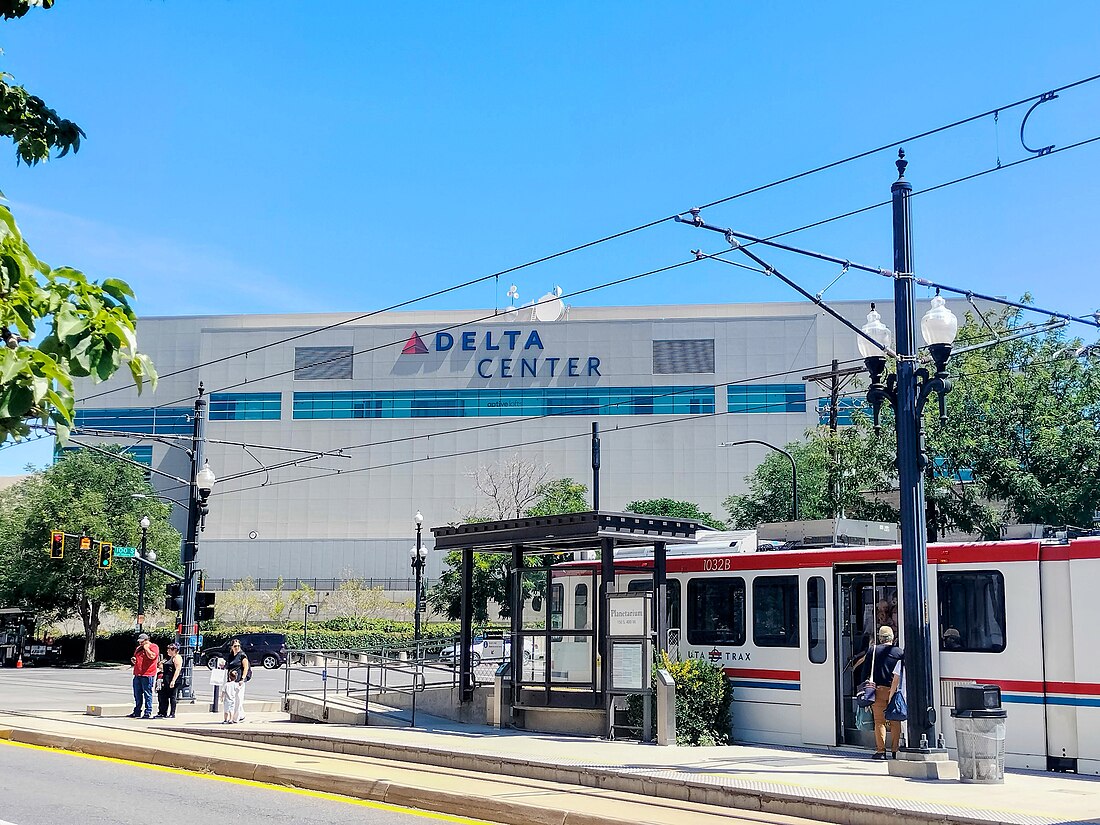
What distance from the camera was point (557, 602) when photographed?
2100 cm

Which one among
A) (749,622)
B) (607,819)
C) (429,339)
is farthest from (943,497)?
(429,339)

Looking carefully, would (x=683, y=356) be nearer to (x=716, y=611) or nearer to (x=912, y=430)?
(x=716, y=611)

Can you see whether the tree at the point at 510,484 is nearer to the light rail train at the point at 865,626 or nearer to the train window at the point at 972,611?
the light rail train at the point at 865,626

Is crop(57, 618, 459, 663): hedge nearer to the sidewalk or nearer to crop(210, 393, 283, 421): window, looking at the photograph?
crop(210, 393, 283, 421): window

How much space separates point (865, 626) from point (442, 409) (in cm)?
5967

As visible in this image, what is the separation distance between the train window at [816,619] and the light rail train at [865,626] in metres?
0.02

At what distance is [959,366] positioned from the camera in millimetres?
29484

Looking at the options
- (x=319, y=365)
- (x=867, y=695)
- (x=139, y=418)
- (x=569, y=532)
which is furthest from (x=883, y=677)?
(x=139, y=418)

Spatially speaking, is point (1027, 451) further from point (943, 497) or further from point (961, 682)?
point (961, 682)

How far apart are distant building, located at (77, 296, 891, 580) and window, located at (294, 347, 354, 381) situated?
0.49 feet

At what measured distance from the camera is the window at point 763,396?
69.9m

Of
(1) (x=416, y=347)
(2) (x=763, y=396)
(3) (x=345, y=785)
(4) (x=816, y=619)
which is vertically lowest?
(3) (x=345, y=785)

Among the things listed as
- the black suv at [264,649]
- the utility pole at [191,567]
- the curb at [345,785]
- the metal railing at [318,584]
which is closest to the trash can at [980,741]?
the curb at [345,785]

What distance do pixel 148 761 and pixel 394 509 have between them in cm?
6109
